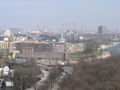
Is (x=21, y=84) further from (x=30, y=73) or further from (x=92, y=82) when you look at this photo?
(x=92, y=82)

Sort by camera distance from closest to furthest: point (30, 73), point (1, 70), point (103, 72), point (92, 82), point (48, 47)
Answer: point (92, 82), point (103, 72), point (30, 73), point (1, 70), point (48, 47)

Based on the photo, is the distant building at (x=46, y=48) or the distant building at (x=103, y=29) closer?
the distant building at (x=46, y=48)

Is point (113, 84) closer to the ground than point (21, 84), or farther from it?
farther from it

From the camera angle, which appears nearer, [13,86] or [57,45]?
[13,86]

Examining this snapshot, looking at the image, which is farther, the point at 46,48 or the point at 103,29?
the point at 103,29

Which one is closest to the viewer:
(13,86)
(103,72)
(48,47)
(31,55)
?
(103,72)

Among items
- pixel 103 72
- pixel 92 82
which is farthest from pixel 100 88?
pixel 103 72

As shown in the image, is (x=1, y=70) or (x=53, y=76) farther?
(x=1, y=70)

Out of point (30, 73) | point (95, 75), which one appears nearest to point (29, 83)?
point (30, 73)

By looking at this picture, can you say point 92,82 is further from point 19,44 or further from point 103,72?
point 19,44

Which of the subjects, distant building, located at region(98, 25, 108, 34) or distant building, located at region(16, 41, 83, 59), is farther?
distant building, located at region(98, 25, 108, 34)
